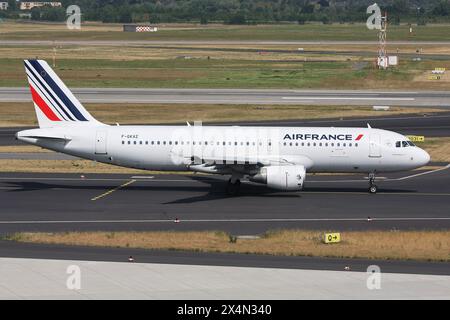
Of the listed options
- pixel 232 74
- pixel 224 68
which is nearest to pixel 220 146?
pixel 232 74

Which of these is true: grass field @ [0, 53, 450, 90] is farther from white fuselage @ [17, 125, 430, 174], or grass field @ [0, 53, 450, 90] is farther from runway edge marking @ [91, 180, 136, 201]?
white fuselage @ [17, 125, 430, 174]

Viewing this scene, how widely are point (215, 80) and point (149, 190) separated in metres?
74.5

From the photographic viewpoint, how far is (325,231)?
5169 centimetres

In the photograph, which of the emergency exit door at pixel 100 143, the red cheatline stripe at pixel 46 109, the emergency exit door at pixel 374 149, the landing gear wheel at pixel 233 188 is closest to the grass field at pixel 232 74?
the red cheatline stripe at pixel 46 109

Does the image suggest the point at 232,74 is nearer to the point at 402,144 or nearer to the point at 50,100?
the point at 50,100

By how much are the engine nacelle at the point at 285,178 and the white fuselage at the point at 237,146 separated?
2.12m

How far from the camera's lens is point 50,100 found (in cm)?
6438

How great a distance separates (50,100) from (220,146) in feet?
40.5

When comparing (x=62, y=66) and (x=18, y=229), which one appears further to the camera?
(x=62, y=66)

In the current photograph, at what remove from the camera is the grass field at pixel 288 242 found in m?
46.3

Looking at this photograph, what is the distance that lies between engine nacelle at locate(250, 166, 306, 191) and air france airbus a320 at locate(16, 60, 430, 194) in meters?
1.51
